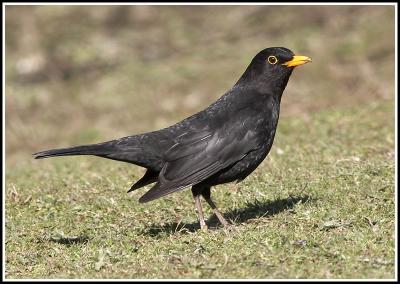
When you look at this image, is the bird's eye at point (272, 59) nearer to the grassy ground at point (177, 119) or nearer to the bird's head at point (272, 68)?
the bird's head at point (272, 68)

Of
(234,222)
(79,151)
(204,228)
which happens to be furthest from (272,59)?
(79,151)

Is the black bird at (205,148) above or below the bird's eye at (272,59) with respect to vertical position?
below

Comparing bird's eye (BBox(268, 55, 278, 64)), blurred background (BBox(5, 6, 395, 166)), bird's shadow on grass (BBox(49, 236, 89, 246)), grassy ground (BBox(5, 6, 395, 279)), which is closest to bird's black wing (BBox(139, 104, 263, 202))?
grassy ground (BBox(5, 6, 395, 279))

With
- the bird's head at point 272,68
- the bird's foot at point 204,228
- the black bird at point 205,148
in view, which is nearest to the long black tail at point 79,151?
the black bird at point 205,148

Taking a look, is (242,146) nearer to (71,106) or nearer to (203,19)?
(71,106)

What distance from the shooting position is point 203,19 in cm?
2675

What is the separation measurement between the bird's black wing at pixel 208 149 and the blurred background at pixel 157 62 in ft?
23.2

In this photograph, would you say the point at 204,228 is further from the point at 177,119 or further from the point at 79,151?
the point at 177,119

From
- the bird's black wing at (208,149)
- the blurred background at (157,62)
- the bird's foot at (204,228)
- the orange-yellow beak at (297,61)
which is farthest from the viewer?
the blurred background at (157,62)

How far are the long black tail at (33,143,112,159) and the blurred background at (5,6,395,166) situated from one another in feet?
24.9

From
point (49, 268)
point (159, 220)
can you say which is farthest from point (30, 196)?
point (49, 268)

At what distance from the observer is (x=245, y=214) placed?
834cm

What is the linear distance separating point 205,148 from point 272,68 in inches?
53.4

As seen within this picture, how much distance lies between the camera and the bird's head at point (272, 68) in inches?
328
